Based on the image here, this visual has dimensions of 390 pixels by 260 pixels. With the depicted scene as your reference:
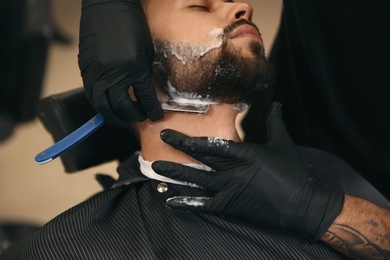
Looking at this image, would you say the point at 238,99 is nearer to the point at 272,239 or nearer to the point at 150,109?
the point at 150,109

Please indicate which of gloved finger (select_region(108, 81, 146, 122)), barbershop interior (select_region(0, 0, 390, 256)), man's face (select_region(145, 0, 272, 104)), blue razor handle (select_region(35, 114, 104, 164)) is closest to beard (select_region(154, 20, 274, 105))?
man's face (select_region(145, 0, 272, 104))

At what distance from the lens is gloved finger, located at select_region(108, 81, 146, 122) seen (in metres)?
1.17

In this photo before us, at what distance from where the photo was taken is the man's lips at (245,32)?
1288mm

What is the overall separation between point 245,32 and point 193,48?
0.54ft

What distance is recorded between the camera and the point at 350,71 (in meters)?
1.47

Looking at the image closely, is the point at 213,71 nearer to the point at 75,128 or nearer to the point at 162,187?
the point at 162,187

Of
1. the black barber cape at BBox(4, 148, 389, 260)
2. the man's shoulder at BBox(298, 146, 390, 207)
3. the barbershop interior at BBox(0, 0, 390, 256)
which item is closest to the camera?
Result: the black barber cape at BBox(4, 148, 389, 260)

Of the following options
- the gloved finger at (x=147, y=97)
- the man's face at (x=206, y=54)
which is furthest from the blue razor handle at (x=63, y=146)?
the man's face at (x=206, y=54)

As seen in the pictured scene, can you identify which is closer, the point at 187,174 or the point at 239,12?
the point at 187,174

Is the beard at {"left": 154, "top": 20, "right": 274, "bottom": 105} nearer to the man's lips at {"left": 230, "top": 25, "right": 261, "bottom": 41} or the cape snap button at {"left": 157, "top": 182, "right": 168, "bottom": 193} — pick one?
the man's lips at {"left": 230, "top": 25, "right": 261, "bottom": 41}

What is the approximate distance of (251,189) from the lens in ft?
3.90

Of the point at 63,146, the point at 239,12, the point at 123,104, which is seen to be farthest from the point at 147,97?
the point at 239,12

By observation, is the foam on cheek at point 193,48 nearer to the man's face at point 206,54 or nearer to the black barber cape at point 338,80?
the man's face at point 206,54

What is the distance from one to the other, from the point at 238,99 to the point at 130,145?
22.3 inches
